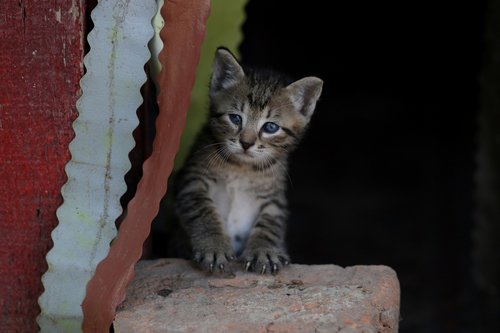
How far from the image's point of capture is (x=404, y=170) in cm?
957

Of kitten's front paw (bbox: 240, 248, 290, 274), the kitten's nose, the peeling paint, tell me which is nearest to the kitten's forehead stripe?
the kitten's nose

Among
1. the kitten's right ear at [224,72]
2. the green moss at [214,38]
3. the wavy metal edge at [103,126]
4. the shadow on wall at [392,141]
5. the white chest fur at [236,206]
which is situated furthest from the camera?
the shadow on wall at [392,141]

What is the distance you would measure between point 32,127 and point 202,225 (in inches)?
44.2

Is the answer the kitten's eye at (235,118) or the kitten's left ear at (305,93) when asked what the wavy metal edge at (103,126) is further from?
the kitten's left ear at (305,93)

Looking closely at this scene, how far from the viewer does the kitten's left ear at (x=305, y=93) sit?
4.19m

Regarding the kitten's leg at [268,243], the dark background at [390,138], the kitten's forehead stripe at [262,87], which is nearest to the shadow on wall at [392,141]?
the dark background at [390,138]

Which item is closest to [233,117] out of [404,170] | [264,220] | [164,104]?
[264,220]

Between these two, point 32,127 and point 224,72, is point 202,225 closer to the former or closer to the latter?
point 224,72

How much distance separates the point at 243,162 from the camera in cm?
434

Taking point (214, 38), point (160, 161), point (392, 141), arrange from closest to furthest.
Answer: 1. point (160, 161)
2. point (214, 38)
3. point (392, 141)

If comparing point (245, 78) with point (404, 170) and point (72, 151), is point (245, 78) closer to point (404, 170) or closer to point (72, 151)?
point (72, 151)

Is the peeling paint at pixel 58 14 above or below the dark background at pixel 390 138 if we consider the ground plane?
above

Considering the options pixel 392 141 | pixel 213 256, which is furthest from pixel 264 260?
pixel 392 141

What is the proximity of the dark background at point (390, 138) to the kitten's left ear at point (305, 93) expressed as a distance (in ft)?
9.67
